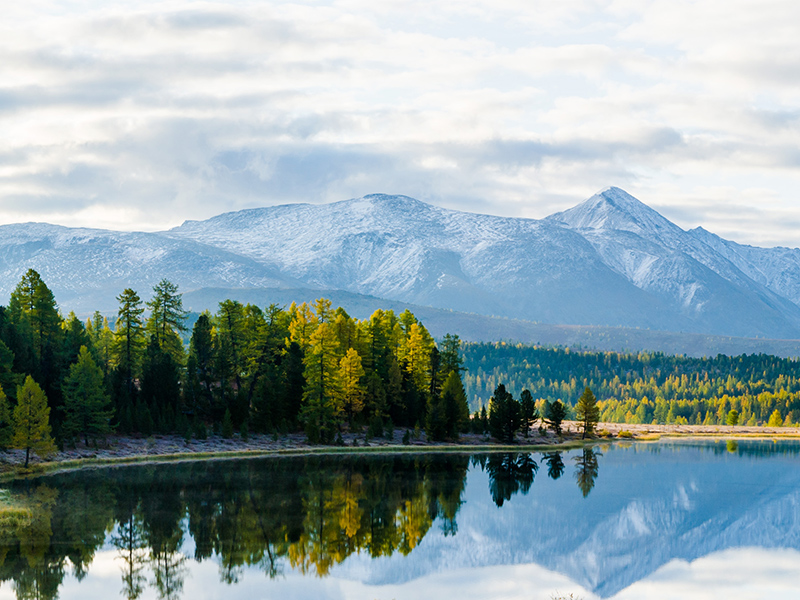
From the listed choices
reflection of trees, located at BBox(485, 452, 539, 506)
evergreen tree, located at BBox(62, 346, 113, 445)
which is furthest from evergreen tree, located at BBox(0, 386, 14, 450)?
reflection of trees, located at BBox(485, 452, 539, 506)

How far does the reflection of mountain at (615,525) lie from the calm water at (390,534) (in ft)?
0.63

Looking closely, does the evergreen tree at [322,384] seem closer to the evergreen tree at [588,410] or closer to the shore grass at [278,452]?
the shore grass at [278,452]

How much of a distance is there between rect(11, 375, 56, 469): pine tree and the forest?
11.3ft

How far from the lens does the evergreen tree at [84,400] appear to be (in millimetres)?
90488

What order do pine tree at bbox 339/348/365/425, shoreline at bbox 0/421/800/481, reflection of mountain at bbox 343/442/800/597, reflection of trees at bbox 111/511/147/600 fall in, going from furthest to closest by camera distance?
pine tree at bbox 339/348/365/425, shoreline at bbox 0/421/800/481, reflection of mountain at bbox 343/442/800/597, reflection of trees at bbox 111/511/147/600

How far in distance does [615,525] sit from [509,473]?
27.3 meters

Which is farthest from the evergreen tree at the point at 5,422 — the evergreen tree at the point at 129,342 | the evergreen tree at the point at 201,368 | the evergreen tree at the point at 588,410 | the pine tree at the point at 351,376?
the evergreen tree at the point at 588,410

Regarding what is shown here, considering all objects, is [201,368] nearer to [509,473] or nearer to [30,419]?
[30,419]

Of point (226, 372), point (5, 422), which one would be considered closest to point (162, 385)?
point (226, 372)

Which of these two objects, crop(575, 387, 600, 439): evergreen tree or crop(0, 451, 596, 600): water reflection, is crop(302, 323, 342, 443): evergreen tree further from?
crop(575, 387, 600, 439): evergreen tree

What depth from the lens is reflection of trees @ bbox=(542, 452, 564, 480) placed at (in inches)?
3469

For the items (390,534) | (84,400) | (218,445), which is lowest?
(390,534)

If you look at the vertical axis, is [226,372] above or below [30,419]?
above

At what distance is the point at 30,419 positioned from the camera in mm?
77062
